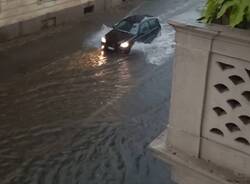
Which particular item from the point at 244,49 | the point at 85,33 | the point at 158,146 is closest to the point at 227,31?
the point at 244,49

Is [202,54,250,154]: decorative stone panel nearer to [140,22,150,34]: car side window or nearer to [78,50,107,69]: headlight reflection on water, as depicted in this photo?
[78,50,107,69]: headlight reflection on water

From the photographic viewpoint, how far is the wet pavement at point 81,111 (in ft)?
44.3

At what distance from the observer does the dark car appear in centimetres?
2216

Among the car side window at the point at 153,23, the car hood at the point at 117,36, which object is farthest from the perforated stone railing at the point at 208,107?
the car side window at the point at 153,23

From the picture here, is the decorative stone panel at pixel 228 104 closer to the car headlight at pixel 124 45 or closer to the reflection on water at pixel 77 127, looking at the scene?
the reflection on water at pixel 77 127

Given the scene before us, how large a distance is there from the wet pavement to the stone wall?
0.98 m

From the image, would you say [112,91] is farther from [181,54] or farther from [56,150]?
[181,54]

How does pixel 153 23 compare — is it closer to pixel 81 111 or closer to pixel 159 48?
pixel 159 48

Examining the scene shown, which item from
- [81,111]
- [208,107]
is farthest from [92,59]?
[208,107]

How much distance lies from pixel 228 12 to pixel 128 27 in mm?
20146

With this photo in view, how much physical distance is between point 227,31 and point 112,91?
1516cm

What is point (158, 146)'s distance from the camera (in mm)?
4016


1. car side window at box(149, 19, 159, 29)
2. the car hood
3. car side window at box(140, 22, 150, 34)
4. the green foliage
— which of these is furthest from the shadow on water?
the green foliage

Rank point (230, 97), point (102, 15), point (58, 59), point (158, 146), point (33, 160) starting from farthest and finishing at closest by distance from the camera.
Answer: point (102, 15) → point (58, 59) → point (33, 160) → point (158, 146) → point (230, 97)
